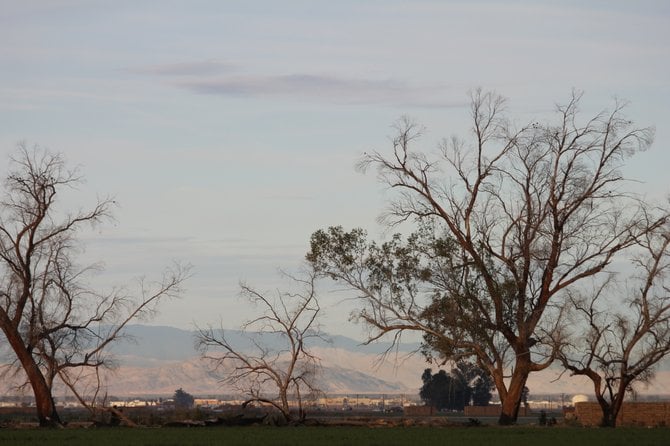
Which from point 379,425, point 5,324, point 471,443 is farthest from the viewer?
point 379,425

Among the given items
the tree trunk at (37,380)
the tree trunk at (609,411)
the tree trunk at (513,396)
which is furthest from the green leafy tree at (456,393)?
the tree trunk at (37,380)

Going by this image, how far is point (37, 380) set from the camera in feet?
185

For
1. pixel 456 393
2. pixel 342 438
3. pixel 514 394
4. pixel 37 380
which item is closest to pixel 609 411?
pixel 514 394

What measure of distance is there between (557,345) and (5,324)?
87.3 ft

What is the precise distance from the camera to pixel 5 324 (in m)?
55.6

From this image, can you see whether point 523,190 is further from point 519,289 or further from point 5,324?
point 5,324

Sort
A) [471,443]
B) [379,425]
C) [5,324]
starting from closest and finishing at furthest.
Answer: [471,443] < [5,324] < [379,425]

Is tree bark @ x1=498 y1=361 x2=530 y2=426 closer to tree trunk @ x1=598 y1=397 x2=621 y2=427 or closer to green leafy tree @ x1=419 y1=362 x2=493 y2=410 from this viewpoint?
tree trunk @ x1=598 y1=397 x2=621 y2=427

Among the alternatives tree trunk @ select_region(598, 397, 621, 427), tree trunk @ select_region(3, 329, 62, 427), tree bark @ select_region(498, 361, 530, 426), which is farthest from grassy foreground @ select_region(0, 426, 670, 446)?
tree trunk @ select_region(598, 397, 621, 427)

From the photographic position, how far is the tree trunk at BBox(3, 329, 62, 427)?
56.0m

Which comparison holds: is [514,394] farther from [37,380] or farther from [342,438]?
[37,380]

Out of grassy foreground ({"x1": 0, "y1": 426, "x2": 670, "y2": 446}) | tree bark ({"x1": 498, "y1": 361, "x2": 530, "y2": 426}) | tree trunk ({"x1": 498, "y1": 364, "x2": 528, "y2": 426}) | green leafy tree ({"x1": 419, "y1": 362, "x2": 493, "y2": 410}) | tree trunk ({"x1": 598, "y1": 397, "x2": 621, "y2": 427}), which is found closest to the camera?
grassy foreground ({"x1": 0, "y1": 426, "x2": 670, "y2": 446})

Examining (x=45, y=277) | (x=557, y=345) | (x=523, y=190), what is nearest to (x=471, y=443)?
(x=557, y=345)

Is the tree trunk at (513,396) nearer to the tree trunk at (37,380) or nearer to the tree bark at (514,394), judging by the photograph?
the tree bark at (514,394)
